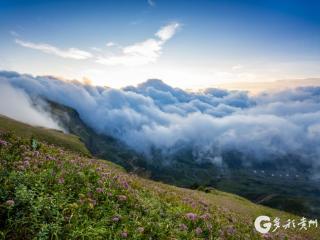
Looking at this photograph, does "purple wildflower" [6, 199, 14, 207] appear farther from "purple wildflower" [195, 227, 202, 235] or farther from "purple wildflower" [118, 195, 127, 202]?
"purple wildflower" [195, 227, 202, 235]

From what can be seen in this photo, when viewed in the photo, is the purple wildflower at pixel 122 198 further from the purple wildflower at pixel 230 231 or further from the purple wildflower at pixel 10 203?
the purple wildflower at pixel 10 203

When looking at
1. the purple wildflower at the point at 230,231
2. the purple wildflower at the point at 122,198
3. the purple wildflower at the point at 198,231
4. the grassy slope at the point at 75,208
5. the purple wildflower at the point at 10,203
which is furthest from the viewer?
the purple wildflower at the point at 230,231

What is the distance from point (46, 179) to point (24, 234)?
9.78ft

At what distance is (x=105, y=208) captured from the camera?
1017 cm

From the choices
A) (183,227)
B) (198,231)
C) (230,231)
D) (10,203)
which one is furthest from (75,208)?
(230,231)

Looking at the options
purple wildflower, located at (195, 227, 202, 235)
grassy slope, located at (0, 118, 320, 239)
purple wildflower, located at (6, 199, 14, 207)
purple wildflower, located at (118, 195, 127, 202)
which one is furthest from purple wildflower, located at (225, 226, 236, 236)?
purple wildflower, located at (6, 199, 14, 207)

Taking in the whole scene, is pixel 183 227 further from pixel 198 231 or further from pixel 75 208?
pixel 75 208

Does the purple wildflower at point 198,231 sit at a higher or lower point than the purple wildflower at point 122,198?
lower

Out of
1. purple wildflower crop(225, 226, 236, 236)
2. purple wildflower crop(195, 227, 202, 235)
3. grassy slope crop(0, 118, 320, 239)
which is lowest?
purple wildflower crop(225, 226, 236, 236)

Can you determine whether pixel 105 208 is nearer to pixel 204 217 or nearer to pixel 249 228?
pixel 204 217

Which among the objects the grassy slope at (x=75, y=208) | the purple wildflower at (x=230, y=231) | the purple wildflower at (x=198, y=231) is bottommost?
the purple wildflower at (x=230, y=231)

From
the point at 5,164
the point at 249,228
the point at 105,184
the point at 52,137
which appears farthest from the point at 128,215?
the point at 52,137

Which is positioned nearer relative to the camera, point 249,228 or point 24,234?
point 24,234

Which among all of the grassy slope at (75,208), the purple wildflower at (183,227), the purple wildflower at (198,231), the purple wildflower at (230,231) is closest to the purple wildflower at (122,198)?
the grassy slope at (75,208)
